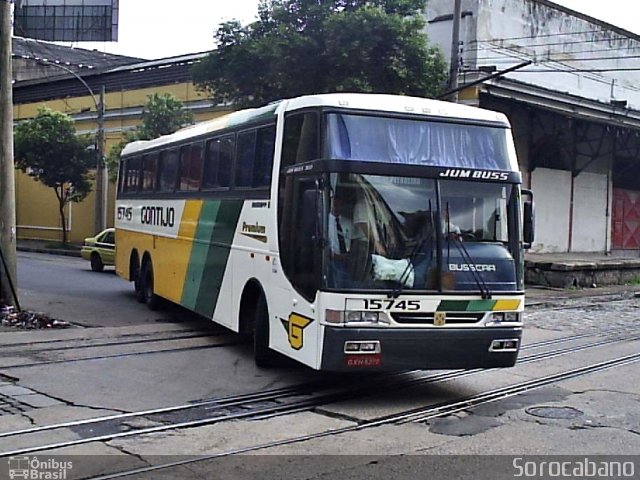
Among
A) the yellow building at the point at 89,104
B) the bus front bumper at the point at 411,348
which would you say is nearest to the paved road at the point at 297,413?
the bus front bumper at the point at 411,348

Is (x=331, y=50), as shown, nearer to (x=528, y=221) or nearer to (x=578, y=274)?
(x=578, y=274)

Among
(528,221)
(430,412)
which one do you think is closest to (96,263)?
(528,221)

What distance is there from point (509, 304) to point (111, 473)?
4.74 m

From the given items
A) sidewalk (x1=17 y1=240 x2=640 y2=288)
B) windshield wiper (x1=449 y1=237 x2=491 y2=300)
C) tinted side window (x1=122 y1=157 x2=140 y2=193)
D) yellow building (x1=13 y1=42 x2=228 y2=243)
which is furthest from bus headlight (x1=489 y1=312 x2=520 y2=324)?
yellow building (x1=13 y1=42 x2=228 y2=243)

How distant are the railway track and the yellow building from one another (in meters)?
27.1

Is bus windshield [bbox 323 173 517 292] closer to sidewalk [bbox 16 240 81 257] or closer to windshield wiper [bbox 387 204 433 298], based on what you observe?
windshield wiper [bbox 387 204 433 298]

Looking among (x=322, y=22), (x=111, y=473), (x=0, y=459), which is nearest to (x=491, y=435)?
(x=111, y=473)

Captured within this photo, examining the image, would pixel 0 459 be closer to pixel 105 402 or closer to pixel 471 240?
pixel 105 402

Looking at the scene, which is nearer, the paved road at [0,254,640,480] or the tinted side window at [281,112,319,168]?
the paved road at [0,254,640,480]

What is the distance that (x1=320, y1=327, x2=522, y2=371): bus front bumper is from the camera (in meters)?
9.25

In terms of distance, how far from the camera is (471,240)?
32.0 feet

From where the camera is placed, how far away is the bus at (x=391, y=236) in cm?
933

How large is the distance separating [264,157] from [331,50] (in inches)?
546

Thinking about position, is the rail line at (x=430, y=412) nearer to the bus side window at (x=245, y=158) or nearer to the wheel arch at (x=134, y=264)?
the bus side window at (x=245, y=158)
